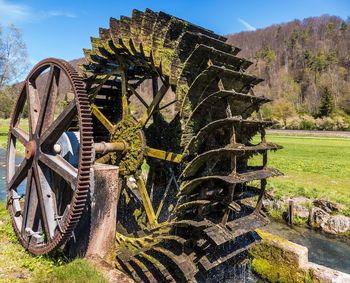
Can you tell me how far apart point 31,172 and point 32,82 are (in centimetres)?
139

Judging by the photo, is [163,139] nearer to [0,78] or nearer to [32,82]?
[32,82]

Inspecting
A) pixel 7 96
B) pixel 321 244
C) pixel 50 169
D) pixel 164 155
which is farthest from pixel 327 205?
pixel 7 96

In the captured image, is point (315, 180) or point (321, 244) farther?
point (315, 180)

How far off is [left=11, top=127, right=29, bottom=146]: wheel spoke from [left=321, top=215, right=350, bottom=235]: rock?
769 cm

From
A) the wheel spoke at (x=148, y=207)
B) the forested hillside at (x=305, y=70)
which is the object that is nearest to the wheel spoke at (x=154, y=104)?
the wheel spoke at (x=148, y=207)

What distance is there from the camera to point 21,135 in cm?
547

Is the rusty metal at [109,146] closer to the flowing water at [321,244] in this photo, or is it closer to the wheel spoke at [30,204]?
the wheel spoke at [30,204]

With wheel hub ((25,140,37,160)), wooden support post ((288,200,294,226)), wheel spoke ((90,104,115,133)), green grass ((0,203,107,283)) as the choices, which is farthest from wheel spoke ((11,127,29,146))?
wooden support post ((288,200,294,226))

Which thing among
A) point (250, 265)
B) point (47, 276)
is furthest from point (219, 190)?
point (47, 276)

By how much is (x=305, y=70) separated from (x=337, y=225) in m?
79.7

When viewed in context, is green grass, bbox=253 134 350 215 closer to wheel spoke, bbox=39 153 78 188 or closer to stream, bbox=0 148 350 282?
stream, bbox=0 148 350 282

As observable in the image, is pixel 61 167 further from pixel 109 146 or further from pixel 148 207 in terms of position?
pixel 148 207

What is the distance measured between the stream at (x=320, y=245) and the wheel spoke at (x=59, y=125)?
416cm

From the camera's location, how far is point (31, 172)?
4941 mm
